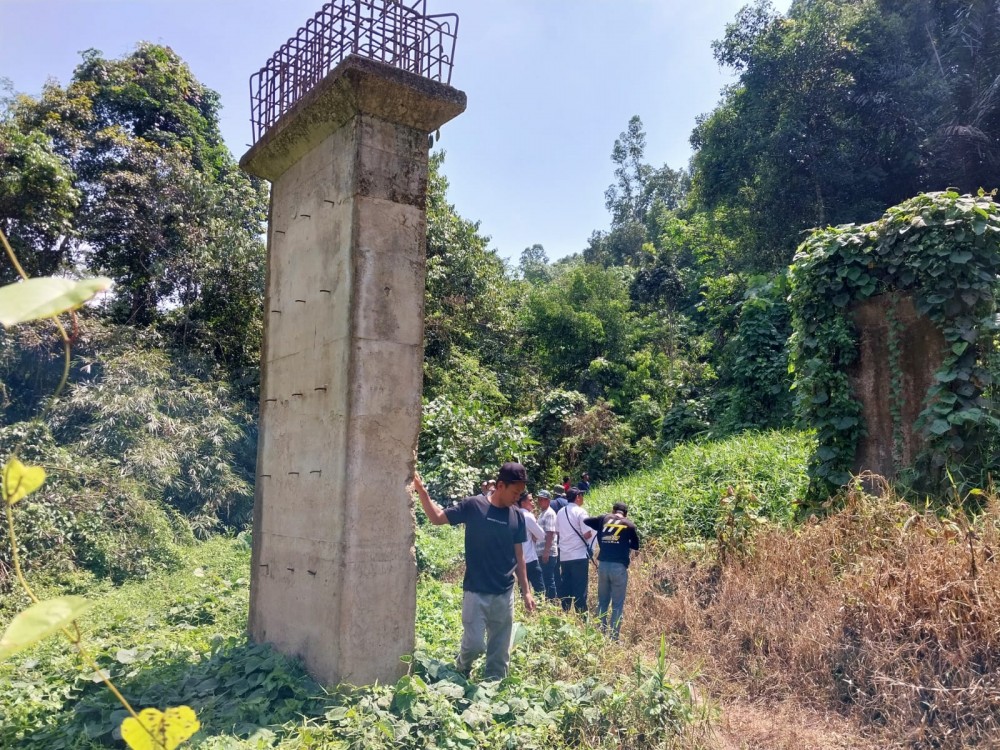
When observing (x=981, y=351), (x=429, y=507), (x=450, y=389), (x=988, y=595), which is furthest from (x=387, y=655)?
(x=450, y=389)

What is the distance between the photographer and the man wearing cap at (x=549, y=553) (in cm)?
827

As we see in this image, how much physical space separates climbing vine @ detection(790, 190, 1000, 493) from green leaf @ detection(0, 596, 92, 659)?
26.3ft

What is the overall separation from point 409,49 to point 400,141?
2.20 feet

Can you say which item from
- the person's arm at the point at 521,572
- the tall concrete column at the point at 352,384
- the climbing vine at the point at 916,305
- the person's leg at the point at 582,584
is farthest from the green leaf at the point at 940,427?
the tall concrete column at the point at 352,384

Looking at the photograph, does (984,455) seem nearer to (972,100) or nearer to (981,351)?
(981,351)

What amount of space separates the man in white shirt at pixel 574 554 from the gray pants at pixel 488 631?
3085mm

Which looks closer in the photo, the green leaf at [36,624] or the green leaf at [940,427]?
the green leaf at [36,624]

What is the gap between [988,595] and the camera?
4910 mm

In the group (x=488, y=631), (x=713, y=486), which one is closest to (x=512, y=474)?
(x=488, y=631)

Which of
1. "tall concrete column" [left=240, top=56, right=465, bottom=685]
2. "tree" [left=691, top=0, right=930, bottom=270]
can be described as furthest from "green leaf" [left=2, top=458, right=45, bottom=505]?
"tree" [left=691, top=0, right=930, bottom=270]

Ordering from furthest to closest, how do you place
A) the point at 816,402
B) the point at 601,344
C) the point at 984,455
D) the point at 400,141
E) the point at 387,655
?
the point at 601,344 < the point at 816,402 < the point at 984,455 < the point at 400,141 < the point at 387,655

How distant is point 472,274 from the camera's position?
63.3 ft

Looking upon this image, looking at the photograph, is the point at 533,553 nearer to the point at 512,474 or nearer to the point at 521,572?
the point at 521,572

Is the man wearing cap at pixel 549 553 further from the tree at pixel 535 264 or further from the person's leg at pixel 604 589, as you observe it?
the tree at pixel 535 264
